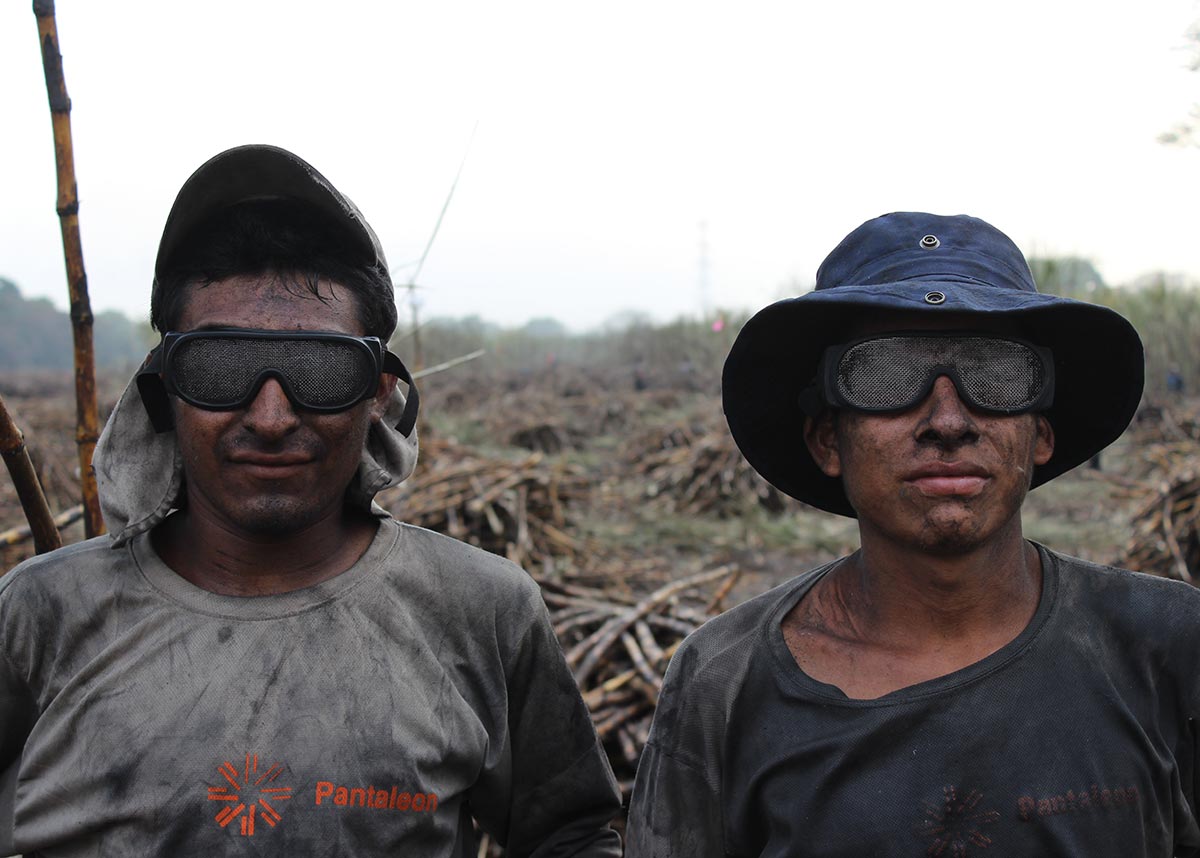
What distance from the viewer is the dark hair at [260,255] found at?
1748 mm

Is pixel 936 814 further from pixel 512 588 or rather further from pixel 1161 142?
pixel 1161 142

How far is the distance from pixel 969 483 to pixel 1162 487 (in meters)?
7.79

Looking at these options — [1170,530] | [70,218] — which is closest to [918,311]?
[70,218]

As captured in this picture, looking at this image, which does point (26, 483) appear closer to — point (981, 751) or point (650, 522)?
point (981, 751)

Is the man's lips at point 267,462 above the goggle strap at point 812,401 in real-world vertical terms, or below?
below

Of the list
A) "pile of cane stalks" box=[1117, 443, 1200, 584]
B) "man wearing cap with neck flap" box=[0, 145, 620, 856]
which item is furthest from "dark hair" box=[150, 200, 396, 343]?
"pile of cane stalks" box=[1117, 443, 1200, 584]

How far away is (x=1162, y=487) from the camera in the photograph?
26.3ft

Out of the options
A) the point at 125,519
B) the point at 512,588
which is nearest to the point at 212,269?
the point at 125,519

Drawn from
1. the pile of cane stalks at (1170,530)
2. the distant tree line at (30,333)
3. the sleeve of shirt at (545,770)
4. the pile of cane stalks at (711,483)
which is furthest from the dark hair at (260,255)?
the distant tree line at (30,333)

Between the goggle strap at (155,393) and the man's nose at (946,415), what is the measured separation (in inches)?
57.5

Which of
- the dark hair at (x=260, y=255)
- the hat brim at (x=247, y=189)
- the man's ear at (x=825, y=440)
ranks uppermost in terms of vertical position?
the hat brim at (x=247, y=189)

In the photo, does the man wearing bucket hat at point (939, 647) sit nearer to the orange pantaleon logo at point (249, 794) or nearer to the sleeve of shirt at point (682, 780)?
the sleeve of shirt at point (682, 780)

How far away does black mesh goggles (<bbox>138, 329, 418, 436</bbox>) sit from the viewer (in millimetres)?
1668

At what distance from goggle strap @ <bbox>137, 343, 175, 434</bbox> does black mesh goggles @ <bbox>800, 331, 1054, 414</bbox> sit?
1.35 m
